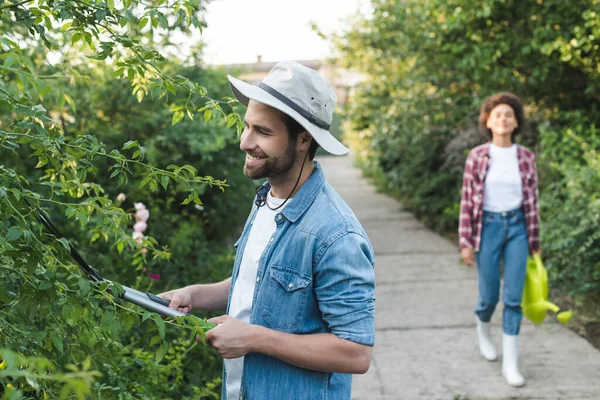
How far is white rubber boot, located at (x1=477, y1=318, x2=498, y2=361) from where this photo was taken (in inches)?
192

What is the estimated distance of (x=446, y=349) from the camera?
16.9ft

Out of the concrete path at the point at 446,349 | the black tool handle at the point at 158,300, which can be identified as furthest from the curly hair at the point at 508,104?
the black tool handle at the point at 158,300

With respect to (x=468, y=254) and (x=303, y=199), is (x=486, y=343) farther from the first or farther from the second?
(x=303, y=199)

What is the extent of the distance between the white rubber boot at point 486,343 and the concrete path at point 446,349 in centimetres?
6

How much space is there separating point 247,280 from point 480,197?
288cm

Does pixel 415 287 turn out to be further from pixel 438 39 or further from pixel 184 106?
pixel 184 106

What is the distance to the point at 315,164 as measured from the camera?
2.21m

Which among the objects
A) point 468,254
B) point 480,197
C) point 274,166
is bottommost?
point 468,254

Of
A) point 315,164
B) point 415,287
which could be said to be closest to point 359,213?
point 415,287

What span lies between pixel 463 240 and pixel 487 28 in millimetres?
4253

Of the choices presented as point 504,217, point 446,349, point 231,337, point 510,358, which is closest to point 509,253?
point 504,217

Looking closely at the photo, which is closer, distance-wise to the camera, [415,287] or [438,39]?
[415,287]

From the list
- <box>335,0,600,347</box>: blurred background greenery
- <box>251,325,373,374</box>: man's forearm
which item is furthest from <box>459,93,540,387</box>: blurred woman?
<box>251,325,373,374</box>: man's forearm

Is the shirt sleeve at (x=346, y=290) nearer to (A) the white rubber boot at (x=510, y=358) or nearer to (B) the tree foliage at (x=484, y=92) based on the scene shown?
(A) the white rubber boot at (x=510, y=358)
